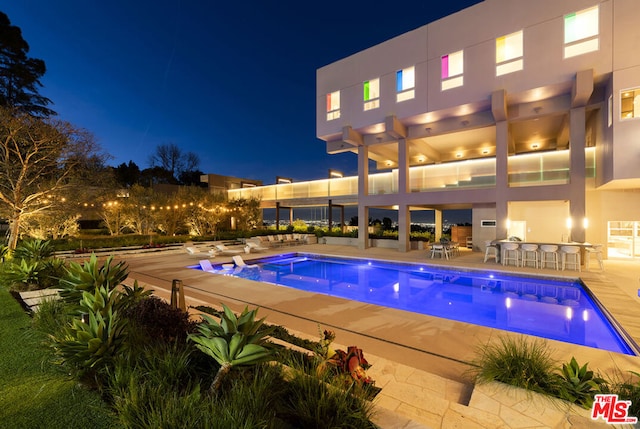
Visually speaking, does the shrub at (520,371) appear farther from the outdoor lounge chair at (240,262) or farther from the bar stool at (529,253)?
the outdoor lounge chair at (240,262)

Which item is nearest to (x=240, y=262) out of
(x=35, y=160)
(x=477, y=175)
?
(x=35, y=160)

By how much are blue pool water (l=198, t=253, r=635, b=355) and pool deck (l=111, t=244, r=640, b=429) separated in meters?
0.49

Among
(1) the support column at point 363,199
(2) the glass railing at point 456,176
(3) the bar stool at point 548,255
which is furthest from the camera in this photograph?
(1) the support column at point 363,199

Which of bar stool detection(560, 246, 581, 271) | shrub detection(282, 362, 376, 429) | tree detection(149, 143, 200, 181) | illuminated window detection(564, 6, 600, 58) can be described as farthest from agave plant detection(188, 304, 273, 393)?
tree detection(149, 143, 200, 181)

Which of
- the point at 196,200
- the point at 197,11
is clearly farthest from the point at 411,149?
the point at 197,11

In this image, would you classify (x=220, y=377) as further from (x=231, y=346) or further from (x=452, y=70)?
(x=452, y=70)

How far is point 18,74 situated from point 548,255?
32974mm

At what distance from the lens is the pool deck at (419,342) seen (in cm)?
256

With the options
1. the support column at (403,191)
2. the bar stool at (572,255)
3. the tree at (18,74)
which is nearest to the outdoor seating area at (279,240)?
the support column at (403,191)

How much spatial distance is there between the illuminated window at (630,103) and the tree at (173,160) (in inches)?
1852

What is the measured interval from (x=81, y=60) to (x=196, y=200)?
148ft

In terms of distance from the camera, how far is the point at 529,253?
37.1 ft

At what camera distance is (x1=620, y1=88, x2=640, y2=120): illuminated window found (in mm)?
9531

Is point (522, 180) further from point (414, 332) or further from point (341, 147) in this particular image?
point (414, 332)
